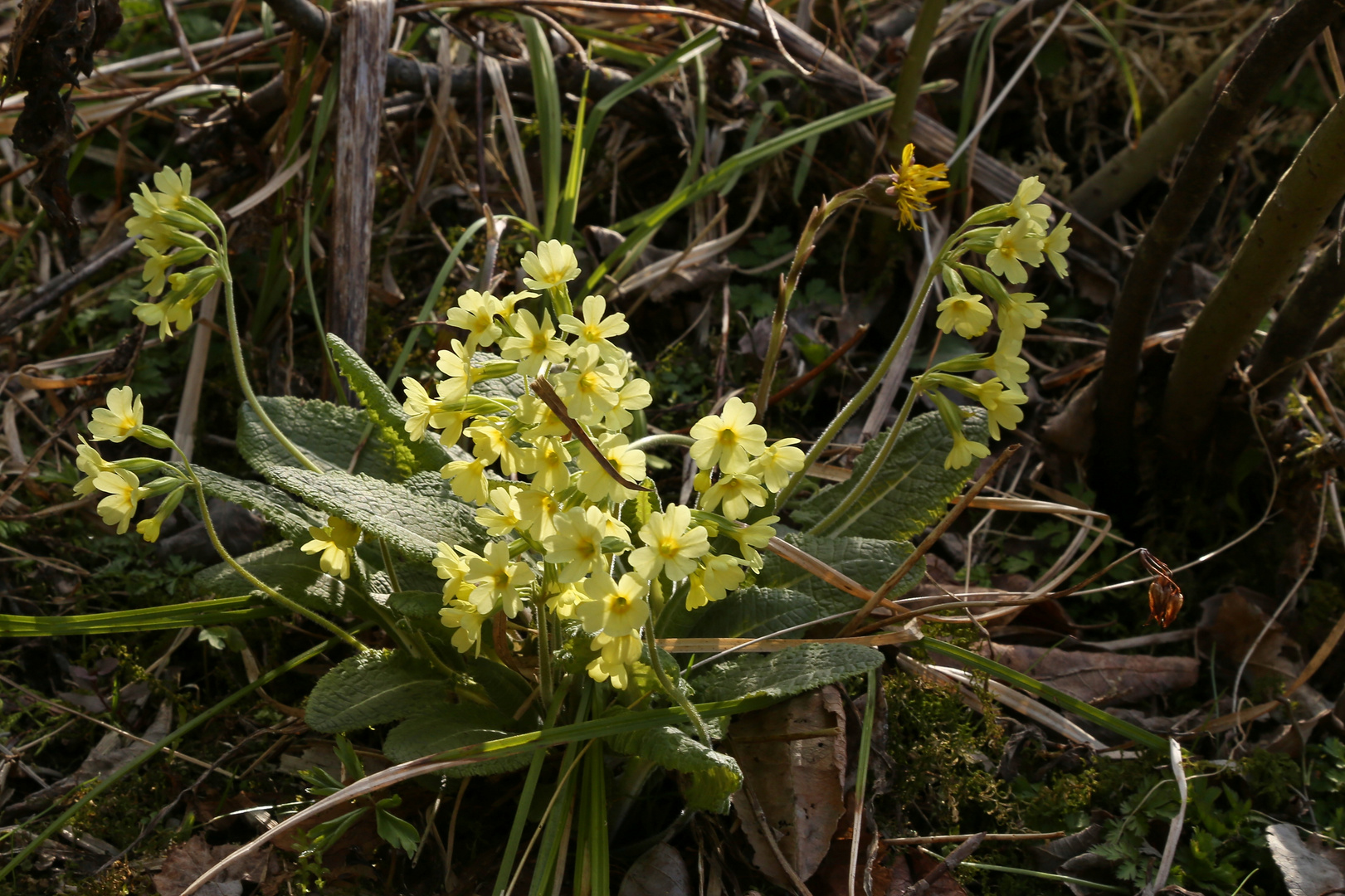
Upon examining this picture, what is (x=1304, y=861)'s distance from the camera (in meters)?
1.85

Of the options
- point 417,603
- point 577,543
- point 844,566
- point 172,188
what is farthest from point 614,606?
point 172,188

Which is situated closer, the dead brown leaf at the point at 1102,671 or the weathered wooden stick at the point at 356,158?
the dead brown leaf at the point at 1102,671

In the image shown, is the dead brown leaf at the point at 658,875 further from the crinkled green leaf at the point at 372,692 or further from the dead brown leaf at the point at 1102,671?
the dead brown leaf at the point at 1102,671

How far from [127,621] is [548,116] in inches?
61.5

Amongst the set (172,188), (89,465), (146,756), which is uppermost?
(172,188)

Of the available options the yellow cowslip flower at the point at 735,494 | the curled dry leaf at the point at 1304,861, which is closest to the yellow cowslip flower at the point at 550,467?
the yellow cowslip flower at the point at 735,494

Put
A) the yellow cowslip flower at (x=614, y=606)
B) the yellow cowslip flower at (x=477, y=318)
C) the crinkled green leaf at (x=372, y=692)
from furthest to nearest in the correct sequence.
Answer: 1. the crinkled green leaf at (x=372, y=692)
2. the yellow cowslip flower at (x=477, y=318)
3. the yellow cowslip flower at (x=614, y=606)

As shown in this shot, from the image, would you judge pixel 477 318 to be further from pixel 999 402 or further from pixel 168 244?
pixel 999 402

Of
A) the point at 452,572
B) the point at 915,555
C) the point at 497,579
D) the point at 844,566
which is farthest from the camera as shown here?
the point at 844,566

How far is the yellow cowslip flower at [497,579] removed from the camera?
1368mm

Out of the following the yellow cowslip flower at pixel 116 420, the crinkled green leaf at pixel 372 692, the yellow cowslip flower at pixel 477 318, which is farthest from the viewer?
the crinkled green leaf at pixel 372 692

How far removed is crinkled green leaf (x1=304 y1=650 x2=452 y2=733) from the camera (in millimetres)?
1688

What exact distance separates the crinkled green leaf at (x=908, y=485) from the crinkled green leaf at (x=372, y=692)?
83cm

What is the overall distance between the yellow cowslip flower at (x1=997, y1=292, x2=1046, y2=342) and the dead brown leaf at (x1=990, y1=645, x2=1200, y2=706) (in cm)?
96
